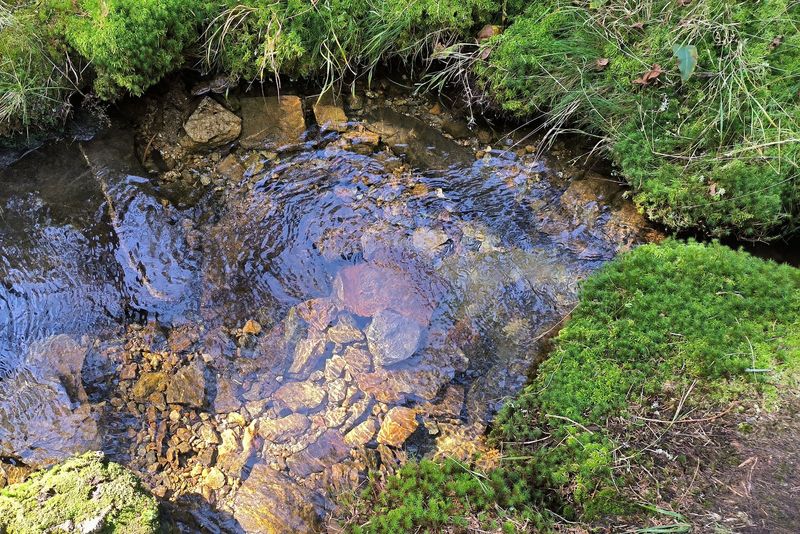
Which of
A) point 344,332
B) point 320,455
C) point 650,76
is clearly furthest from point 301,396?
point 650,76

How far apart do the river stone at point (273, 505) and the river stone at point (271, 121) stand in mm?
3409

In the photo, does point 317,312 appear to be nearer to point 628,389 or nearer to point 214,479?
point 214,479

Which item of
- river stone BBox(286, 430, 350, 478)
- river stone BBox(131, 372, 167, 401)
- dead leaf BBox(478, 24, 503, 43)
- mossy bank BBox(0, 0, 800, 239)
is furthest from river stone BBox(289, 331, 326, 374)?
dead leaf BBox(478, 24, 503, 43)

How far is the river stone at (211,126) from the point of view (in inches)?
202

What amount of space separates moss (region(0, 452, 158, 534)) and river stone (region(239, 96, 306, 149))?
136 inches

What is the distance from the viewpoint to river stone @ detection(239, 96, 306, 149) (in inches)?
206

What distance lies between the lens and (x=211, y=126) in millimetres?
5164

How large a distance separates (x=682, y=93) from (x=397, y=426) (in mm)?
3793

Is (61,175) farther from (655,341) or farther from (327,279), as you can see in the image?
(655,341)

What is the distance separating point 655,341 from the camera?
329 cm

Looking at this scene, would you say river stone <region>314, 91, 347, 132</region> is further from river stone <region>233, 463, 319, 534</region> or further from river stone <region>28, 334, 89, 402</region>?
river stone <region>233, 463, 319, 534</region>

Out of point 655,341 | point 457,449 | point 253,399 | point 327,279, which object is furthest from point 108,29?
point 655,341

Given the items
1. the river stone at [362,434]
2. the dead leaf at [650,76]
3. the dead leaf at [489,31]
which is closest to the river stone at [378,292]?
the river stone at [362,434]

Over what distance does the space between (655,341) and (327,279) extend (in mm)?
2762
